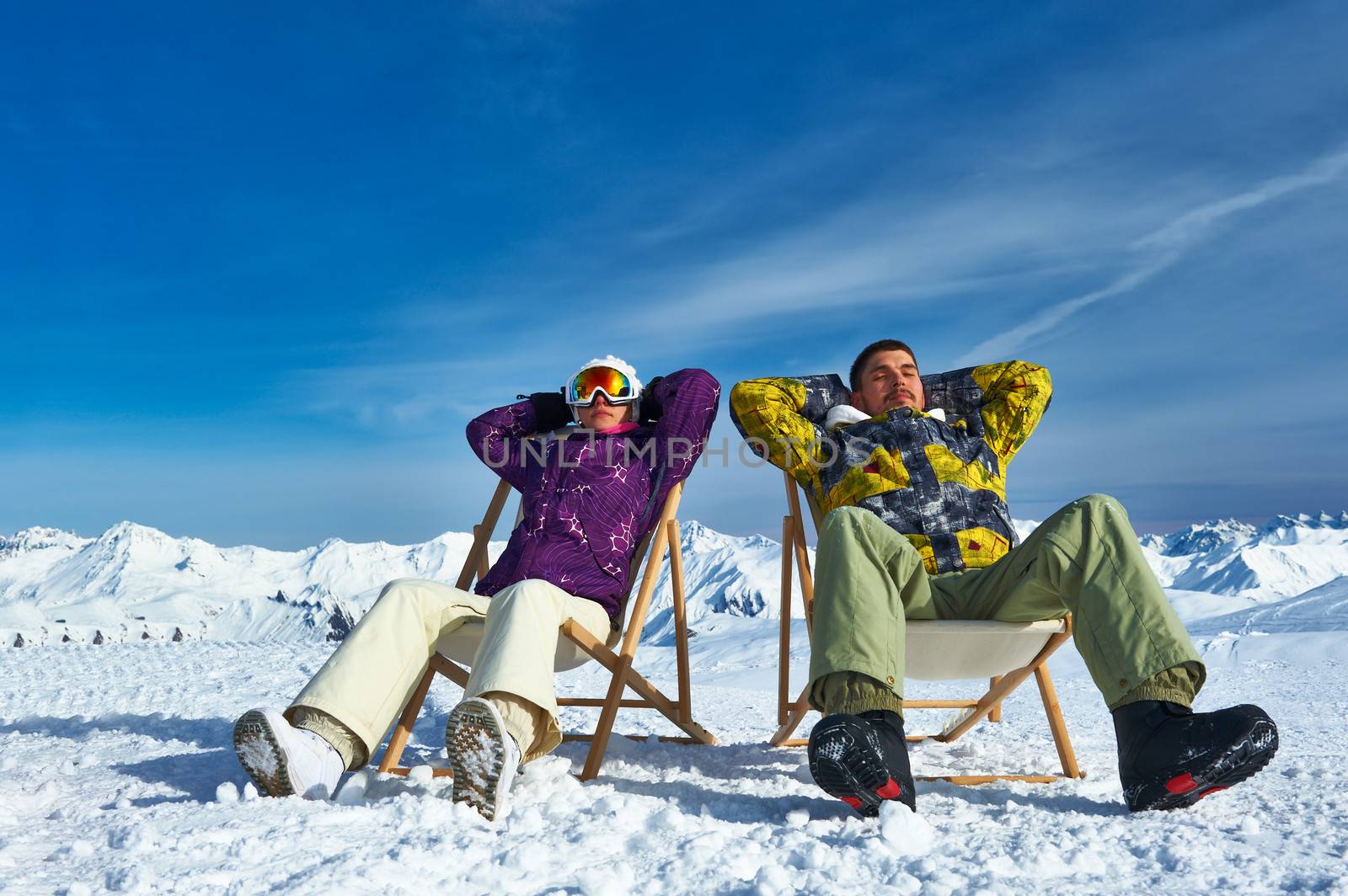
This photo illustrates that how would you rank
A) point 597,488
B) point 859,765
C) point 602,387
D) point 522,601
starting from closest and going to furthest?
point 859,765
point 522,601
point 597,488
point 602,387

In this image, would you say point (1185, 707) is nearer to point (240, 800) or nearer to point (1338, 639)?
point (240, 800)

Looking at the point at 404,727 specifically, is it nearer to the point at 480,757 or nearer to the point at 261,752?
the point at 261,752

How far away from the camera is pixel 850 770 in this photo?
7.34 feet

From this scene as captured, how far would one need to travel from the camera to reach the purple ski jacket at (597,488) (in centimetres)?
354

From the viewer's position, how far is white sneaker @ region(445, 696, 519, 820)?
237 centimetres

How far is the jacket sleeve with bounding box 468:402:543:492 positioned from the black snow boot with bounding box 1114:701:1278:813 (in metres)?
2.44

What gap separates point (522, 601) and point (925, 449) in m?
1.65

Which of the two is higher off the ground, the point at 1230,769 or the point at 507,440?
the point at 507,440

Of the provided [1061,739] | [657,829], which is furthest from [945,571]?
[657,829]

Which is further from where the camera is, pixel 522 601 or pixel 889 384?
pixel 889 384

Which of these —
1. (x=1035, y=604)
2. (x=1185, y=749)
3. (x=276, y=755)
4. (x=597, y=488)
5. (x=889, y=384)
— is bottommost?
(x=1185, y=749)

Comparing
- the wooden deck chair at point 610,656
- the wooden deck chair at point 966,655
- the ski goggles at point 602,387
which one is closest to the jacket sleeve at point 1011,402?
the wooden deck chair at point 966,655

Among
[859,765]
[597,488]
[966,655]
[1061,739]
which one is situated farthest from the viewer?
[597,488]

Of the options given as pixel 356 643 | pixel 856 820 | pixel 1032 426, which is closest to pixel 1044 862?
pixel 856 820
